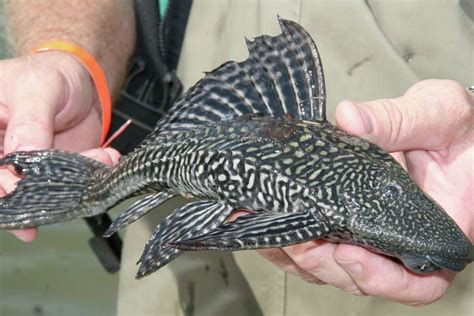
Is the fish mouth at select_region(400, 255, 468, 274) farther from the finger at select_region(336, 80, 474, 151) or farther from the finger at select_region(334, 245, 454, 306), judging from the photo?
the finger at select_region(336, 80, 474, 151)

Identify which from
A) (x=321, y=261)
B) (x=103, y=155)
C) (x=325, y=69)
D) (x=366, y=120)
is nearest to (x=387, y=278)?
(x=321, y=261)

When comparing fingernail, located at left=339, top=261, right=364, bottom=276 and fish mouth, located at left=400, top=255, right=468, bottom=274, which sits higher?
fish mouth, located at left=400, top=255, right=468, bottom=274

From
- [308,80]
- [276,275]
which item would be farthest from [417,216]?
[276,275]

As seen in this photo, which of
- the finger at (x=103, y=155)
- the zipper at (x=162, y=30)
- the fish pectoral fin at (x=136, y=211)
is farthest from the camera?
the zipper at (x=162, y=30)

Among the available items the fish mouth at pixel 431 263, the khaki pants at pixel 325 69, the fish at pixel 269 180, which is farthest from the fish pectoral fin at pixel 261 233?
the khaki pants at pixel 325 69

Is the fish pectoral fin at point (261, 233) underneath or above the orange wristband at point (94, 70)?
underneath

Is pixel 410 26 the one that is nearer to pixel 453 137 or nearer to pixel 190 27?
pixel 453 137

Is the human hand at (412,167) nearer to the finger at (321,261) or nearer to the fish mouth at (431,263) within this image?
the finger at (321,261)

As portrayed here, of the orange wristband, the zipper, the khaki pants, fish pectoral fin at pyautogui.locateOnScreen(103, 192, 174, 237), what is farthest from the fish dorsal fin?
the zipper
